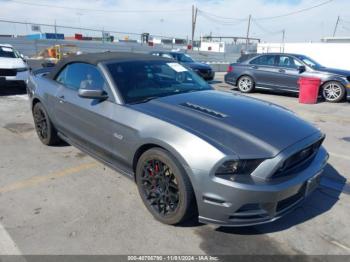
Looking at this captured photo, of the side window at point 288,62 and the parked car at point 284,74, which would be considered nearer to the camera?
the parked car at point 284,74

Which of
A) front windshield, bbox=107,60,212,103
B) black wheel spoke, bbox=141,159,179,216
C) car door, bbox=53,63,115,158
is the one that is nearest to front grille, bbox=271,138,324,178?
black wheel spoke, bbox=141,159,179,216

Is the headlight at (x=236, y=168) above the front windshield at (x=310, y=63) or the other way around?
the other way around

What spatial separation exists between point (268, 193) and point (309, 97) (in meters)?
8.32

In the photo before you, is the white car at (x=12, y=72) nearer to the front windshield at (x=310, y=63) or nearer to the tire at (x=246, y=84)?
the tire at (x=246, y=84)

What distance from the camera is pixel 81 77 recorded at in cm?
416

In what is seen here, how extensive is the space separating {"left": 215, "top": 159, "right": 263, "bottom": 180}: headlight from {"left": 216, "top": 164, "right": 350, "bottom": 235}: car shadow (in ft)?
2.36

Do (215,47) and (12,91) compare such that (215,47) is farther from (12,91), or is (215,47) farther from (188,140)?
(188,140)

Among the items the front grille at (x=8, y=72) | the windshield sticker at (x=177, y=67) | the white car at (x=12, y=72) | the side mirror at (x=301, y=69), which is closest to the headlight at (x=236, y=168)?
the windshield sticker at (x=177, y=67)

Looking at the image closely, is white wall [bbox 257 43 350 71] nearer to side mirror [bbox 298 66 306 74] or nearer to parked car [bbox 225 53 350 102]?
parked car [bbox 225 53 350 102]

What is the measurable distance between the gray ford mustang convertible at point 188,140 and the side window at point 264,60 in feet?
26.0

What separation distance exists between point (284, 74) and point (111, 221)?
9.57 metres

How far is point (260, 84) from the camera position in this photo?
1157 centimetres

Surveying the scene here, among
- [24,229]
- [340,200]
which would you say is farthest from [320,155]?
[24,229]

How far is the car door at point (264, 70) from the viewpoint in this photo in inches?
446
